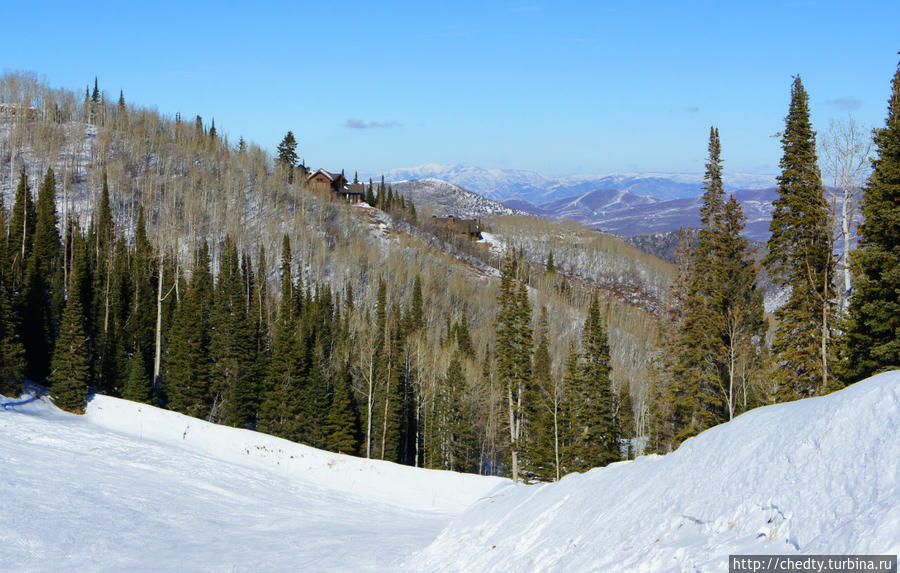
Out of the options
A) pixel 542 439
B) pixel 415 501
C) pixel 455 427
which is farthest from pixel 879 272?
pixel 455 427

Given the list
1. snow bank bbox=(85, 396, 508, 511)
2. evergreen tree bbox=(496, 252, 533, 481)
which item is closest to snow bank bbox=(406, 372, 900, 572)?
snow bank bbox=(85, 396, 508, 511)

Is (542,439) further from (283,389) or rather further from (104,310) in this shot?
(104,310)

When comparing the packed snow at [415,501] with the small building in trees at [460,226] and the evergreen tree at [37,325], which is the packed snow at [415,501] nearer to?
the evergreen tree at [37,325]

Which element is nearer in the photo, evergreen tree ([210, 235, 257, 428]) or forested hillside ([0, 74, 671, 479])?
forested hillside ([0, 74, 671, 479])

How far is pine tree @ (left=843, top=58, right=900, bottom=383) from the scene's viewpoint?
62.2 feet

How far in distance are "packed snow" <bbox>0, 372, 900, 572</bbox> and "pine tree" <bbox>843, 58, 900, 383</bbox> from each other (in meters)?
10.9

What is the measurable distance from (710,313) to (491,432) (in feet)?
112

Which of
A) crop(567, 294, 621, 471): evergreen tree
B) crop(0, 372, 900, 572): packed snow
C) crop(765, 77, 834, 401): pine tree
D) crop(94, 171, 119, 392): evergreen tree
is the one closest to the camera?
crop(0, 372, 900, 572): packed snow

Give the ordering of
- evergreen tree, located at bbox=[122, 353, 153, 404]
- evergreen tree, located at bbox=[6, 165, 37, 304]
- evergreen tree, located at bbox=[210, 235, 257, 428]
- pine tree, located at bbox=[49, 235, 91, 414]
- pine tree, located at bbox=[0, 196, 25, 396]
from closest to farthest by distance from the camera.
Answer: pine tree, located at bbox=[0, 196, 25, 396] → pine tree, located at bbox=[49, 235, 91, 414] → evergreen tree, located at bbox=[122, 353, 153, 404] → evergreen tree, located at bbox=[210, 235, 257, 428] → evergreen tree, located at bbox=[6, 165, 37, 304]

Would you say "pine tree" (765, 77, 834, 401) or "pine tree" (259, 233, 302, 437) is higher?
"pine tree" (765, 77, 834, 401)

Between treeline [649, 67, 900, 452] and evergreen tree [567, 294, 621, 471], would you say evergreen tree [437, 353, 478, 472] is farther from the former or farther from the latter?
treeline [649, 67, 900, 452]

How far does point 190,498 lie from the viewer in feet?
75.3

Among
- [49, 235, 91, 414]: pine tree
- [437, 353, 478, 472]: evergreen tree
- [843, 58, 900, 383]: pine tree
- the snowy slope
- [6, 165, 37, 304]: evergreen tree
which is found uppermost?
[6, 165, 37, 304]: evergreen tree

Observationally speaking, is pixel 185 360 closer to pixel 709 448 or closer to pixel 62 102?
pixel 709 448
